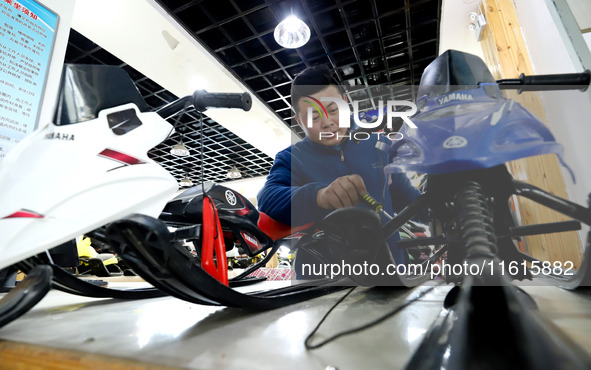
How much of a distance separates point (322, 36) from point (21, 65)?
244 cm

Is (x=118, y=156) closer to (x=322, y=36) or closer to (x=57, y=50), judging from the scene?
(x=57, y=50)

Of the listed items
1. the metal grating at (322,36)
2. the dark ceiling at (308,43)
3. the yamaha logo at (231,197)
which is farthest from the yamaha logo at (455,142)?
the metal grating at (322,36)

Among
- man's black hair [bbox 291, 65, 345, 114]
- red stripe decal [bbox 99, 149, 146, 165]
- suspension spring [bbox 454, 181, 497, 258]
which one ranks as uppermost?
man's black hair [bbox 291, 65, 345, 114]

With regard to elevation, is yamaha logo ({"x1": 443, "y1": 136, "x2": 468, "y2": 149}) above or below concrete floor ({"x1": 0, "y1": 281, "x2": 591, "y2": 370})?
above

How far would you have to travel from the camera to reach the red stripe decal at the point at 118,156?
37cm

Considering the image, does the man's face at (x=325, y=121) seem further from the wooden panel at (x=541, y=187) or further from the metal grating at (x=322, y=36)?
the metal grating at (x=322, y=36)

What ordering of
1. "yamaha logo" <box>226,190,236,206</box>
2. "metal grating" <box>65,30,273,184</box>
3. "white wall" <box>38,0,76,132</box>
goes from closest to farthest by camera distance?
"yamaha logo" <box>226,190,236,206</box>
"white wall" <box>38,0,76,132</box>
"metal grating" <box>65,30,273,184</box>

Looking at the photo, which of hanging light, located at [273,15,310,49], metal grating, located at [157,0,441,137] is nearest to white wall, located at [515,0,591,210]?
metal grating, located at [157,0,441,137]

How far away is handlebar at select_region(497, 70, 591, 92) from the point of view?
1.02 feet

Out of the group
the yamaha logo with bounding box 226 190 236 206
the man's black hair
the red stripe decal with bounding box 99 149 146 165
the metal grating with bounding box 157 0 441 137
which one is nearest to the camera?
the red stripe decal with bounding box 99 149 146 165

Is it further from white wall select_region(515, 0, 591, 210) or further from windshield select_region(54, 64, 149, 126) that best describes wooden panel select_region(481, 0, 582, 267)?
windshield select_region(54, 64, 149, 126)

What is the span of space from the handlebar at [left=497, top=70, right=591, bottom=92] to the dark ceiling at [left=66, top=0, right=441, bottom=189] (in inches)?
70.4

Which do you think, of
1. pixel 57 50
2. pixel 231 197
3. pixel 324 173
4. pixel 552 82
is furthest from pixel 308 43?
pixel 552 82

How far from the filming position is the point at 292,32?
96.4 inches
